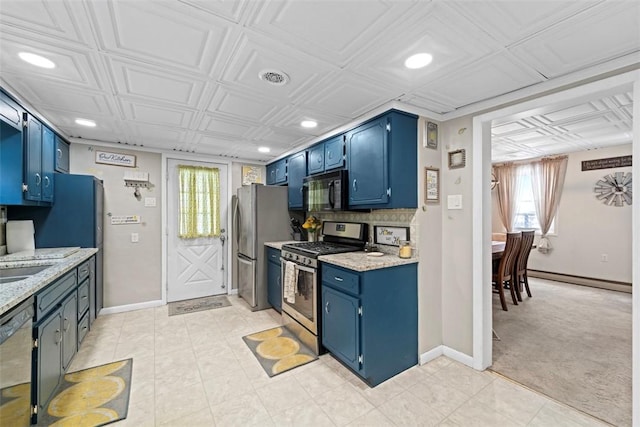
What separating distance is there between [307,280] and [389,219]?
1.06 metres

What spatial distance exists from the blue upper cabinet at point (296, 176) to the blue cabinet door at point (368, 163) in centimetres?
106

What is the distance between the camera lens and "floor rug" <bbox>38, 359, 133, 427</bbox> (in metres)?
1.82

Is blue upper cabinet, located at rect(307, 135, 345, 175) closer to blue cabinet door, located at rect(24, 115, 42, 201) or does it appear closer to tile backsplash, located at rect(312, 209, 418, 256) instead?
tile backsplash, located at rect(312, 209, 418, 256)

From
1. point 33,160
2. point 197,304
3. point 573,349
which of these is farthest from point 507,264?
point 33,160

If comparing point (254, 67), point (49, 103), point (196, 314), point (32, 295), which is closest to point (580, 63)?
point (254, 67)

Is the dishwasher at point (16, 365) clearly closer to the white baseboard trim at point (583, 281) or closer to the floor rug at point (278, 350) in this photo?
the floor rug at point (278, 350)

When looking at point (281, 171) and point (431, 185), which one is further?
point (281, 171)

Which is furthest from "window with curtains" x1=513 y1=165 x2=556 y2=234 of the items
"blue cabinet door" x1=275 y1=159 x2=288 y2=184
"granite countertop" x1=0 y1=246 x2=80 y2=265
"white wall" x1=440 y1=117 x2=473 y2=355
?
"granite countertop" x1=0 y1=246 x2=80 y2=265

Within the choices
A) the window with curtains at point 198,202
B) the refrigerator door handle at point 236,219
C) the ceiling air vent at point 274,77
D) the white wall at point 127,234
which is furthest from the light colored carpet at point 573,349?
the white wall at point 127,234

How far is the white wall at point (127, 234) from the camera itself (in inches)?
148

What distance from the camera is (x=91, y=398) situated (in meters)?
2.03

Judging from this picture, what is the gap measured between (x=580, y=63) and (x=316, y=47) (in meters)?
1.71

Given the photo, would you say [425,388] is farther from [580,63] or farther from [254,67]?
[254,67]

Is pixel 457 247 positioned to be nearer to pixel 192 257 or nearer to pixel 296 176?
pixel 296 176
